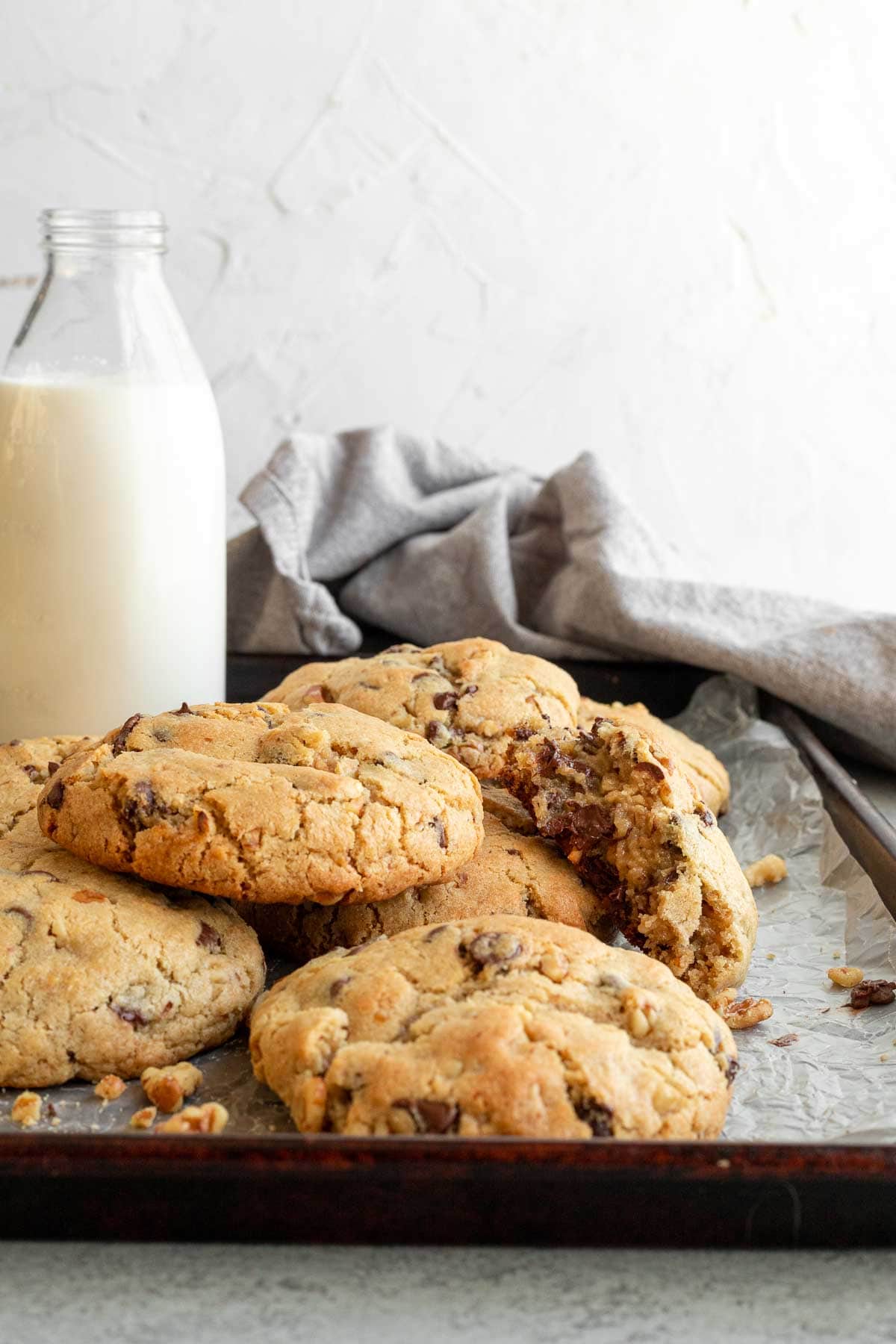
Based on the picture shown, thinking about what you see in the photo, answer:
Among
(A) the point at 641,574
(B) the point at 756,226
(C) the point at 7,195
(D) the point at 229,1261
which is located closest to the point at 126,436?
(A) the point at 641,574

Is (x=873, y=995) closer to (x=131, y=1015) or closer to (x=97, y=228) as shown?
(x=131, y=1015)

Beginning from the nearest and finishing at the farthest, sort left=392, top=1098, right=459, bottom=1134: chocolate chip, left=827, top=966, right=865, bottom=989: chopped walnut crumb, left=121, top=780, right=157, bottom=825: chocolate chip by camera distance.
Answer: left=392, top=1098, right=459, bottom=1134: chocolate chip < left=121, top=780, right=157, bottom=825: chocolate chip < left=827, top=966, right=865, bottom=989: chopped walnut crumb

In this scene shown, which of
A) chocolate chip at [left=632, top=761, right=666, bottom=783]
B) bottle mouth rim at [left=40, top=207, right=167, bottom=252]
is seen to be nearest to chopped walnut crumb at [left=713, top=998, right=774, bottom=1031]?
chocolate chip at [left=632, top=761, right=666, bottom=783]

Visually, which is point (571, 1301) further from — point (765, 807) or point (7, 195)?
point (7, 195)

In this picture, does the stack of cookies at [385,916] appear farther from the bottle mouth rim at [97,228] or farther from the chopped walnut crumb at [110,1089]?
the bottle mouth rim at [97,228]

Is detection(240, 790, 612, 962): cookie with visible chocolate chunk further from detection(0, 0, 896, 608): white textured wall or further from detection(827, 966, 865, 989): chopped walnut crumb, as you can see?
detection(0, 0, 896, 608): white textured wall

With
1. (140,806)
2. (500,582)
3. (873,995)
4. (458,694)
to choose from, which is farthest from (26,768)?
(500,582)

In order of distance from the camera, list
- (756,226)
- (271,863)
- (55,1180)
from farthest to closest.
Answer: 1. (756,226)
2. (271,863)
3. (55,1180)
